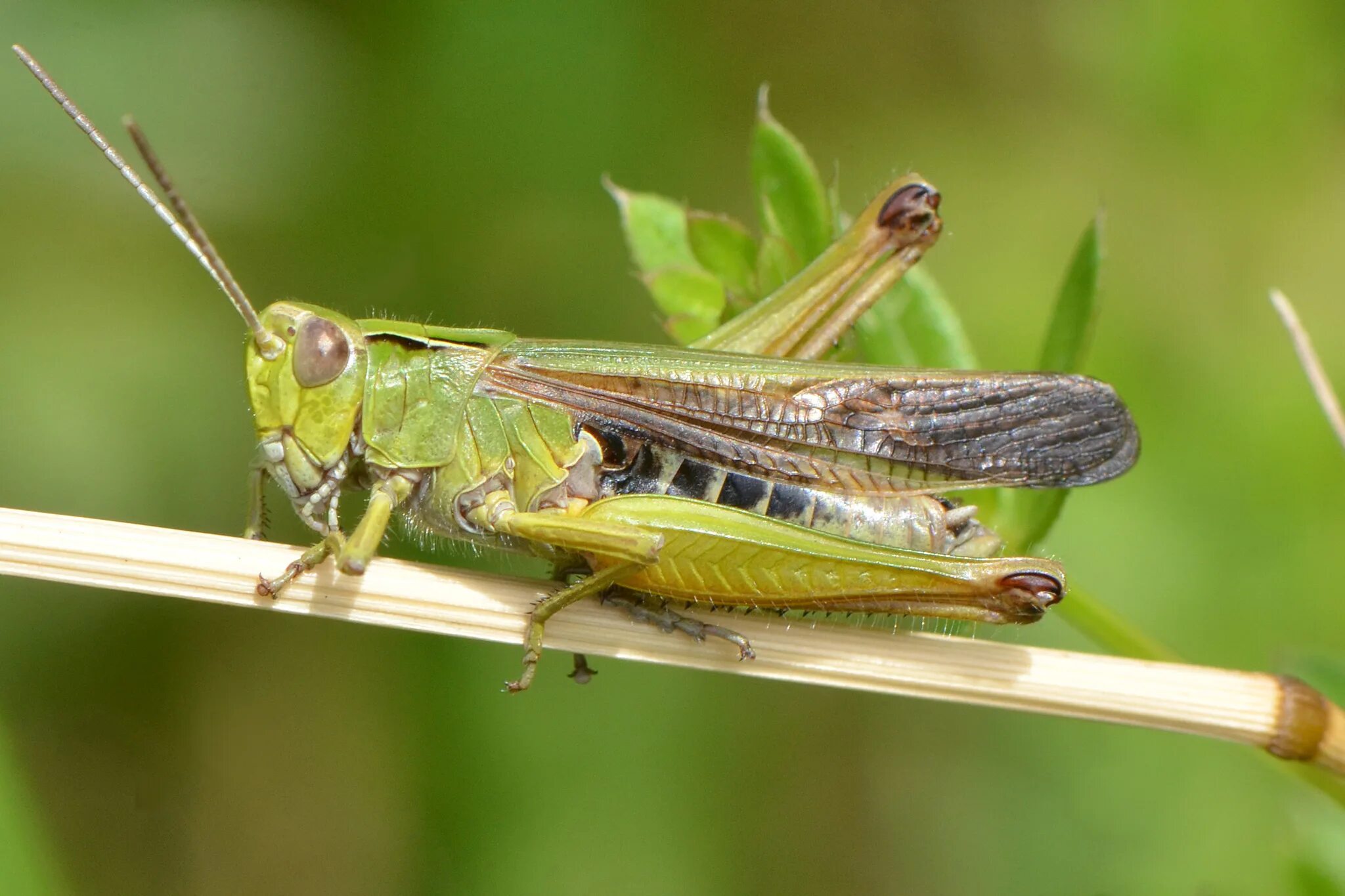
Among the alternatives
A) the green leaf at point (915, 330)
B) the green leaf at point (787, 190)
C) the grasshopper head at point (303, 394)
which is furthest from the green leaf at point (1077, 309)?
the grasshopper head at point (303, 394)

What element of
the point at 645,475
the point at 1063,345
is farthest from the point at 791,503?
the point at 1063,345

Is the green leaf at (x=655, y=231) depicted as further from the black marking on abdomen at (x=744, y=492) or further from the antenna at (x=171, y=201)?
the antenna at (x=171, y=201)

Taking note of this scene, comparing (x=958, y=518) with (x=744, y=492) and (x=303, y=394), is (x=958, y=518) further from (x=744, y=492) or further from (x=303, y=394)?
(x=303, y=394)

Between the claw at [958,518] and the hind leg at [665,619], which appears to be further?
the claw at [958,518]

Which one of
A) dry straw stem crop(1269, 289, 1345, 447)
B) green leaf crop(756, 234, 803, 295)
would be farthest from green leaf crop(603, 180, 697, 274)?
dry straw stem crop(1269, 289, 1345, 447)

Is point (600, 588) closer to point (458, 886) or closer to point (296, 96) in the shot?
point (458, 886)

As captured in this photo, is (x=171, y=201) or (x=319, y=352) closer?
(x=171, y=201)
